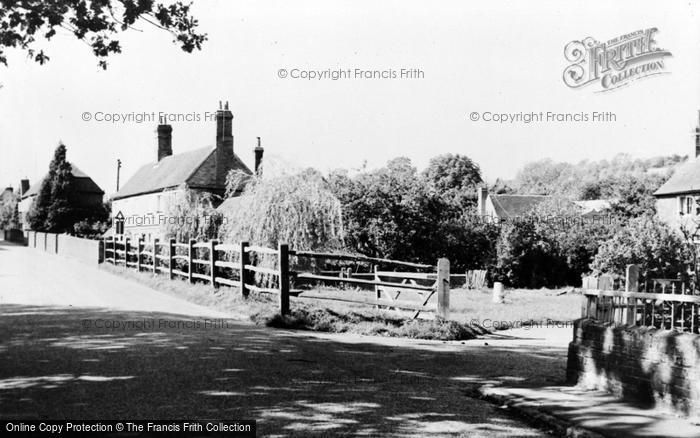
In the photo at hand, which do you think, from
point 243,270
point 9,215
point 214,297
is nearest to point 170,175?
point 214,297

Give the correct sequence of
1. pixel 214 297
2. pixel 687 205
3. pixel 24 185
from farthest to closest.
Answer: pixel 24 185 → pixel 687 205 → pixel 214 297

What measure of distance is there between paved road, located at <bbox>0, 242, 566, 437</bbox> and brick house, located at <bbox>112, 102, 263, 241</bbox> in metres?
32.0

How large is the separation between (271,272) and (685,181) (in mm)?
→ 35875

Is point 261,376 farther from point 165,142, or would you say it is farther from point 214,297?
point 165,142

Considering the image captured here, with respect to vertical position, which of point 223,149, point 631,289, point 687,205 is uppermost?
point 223,149

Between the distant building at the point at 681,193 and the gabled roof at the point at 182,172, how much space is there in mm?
27351

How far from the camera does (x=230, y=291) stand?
54.3 feet

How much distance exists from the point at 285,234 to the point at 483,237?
1620cm

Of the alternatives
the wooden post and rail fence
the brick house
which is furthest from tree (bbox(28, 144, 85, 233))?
the wooden post and rail fence

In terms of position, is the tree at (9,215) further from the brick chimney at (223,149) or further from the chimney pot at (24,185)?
the brick chimney at (223,149)

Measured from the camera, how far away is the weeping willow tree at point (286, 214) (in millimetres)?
23594

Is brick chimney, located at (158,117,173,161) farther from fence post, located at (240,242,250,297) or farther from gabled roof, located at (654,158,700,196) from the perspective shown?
fence post, located at (240,242,250,297)

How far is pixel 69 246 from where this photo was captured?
43.6 metres

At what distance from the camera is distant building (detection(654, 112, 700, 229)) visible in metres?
41.2
